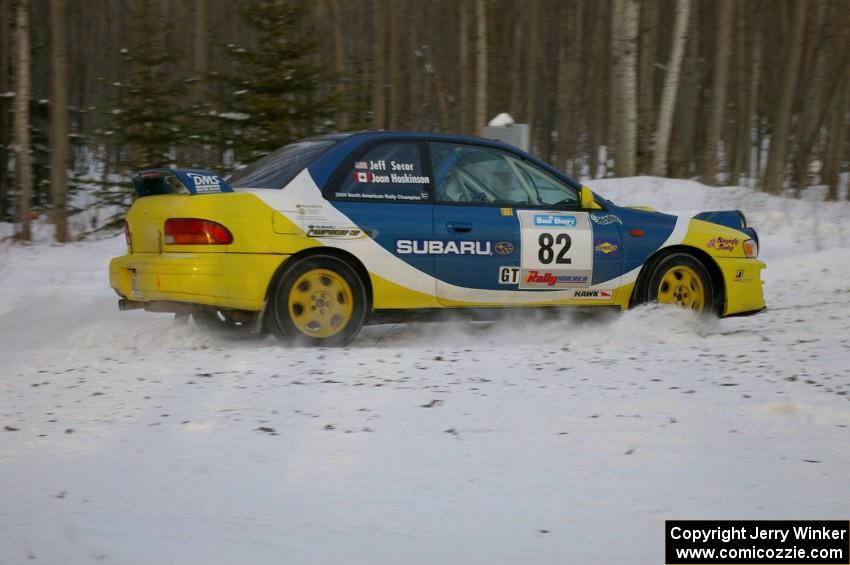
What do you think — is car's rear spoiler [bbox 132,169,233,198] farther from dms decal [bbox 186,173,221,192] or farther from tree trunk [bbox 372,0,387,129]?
tree trunk [bbox 372,0,387,129]

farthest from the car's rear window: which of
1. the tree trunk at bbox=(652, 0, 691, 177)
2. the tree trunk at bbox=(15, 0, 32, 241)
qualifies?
the tree trunk at bbox=(652, 0, 691, 177)

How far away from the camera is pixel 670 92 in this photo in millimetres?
17766

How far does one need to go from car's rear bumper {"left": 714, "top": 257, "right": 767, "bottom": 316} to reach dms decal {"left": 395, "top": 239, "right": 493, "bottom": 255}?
210 cm

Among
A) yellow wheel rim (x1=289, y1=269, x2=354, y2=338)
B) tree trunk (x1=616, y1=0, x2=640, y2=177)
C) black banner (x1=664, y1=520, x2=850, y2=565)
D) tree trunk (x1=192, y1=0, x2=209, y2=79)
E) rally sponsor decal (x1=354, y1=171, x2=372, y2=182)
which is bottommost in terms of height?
black banner (x1=664, y1=520, x2=850, y2=565)

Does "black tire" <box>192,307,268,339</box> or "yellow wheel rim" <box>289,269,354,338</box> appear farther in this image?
"black tire" <box>192,307,268,339</box>

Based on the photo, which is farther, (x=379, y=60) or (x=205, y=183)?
(x=379, y=60)

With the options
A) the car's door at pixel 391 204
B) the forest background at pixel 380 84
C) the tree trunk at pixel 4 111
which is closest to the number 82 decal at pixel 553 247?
the car's door at pixel 391 204

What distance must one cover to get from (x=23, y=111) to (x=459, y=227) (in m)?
12.4

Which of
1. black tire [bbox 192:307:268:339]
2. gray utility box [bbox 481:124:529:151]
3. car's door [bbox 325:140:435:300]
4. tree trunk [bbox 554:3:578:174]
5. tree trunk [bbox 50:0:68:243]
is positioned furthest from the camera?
tree trunk [bbox 554:3:578:174]

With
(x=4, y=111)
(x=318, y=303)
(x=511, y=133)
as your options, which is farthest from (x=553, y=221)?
(x=4, y=111)

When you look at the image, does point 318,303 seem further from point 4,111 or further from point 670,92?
point 4,111

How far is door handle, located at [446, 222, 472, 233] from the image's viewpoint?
6.86m

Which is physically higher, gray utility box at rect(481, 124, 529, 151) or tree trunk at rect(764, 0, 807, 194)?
tree trunk at rect(764, 0, 807, 194)

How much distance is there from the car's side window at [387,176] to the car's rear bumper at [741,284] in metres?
2.62
